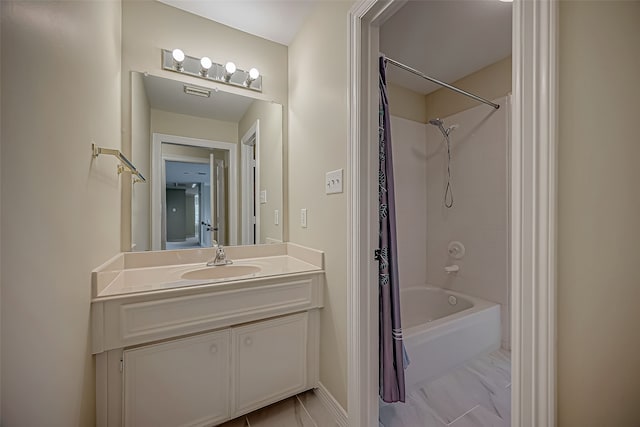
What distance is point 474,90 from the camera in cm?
236

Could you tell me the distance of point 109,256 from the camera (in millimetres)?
1256

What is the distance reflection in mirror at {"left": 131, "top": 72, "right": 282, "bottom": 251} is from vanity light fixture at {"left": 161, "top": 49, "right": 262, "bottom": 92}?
85 millimetres

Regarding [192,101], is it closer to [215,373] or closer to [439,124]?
[215,373]

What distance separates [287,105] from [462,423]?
2281mm

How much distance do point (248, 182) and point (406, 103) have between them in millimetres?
1809

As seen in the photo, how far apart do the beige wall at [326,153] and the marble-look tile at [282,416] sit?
20 centimetres

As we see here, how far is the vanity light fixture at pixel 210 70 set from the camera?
161cm

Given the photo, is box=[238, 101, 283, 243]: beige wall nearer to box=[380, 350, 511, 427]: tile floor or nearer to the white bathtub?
the white bathtub

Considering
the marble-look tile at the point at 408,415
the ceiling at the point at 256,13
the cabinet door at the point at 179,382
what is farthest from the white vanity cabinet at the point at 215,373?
the ceiling at the point at 256,13

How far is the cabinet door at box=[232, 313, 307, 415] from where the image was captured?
135cm

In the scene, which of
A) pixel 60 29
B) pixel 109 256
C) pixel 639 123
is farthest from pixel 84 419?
pixel 639 123

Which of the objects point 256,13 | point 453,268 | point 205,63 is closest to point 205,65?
point 205,63

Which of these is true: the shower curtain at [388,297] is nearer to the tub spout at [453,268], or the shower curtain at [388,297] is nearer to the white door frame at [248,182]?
the white door frame at [248,182]

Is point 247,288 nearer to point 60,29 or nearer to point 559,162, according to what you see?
point 60,29
